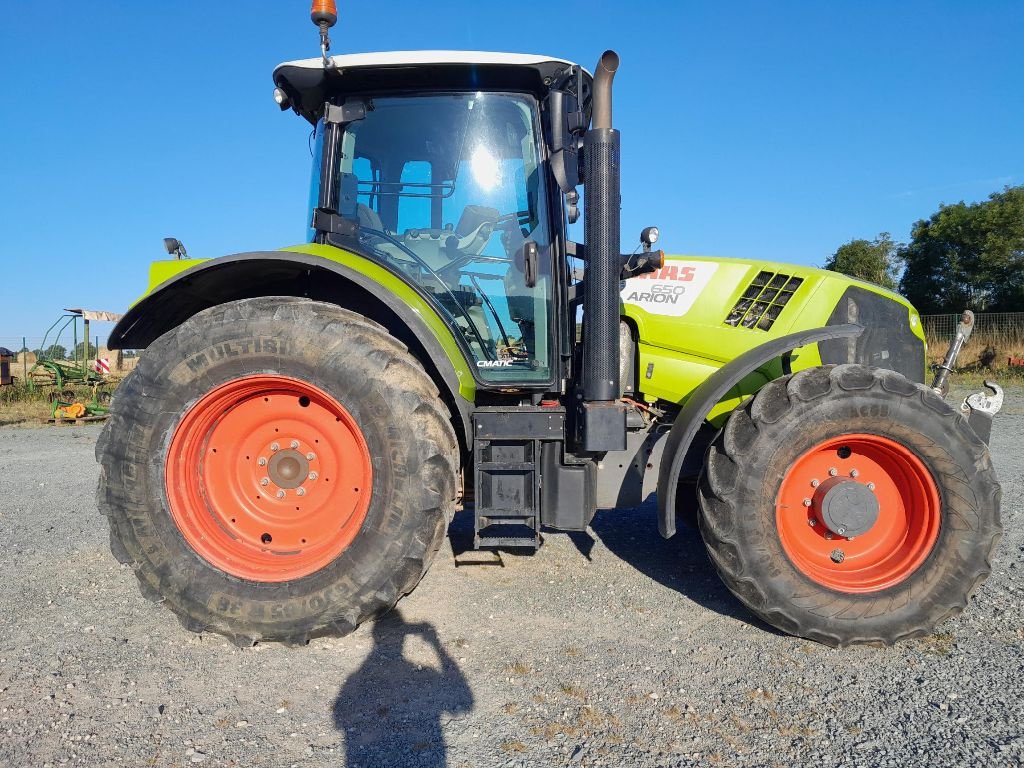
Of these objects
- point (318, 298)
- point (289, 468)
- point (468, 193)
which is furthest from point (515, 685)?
point (468, 193)

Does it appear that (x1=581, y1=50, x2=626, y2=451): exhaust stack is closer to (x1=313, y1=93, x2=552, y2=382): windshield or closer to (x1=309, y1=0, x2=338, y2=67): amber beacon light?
(x1=313, y1=93, x2=552, y2=382): windshield

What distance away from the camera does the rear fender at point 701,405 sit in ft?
8.95

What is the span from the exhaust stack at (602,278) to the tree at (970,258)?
25.2 m

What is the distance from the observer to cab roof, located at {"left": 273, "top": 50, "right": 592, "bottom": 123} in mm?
2857

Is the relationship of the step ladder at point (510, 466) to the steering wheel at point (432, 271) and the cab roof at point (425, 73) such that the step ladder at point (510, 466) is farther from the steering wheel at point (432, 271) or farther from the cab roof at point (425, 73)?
the cab roof at point (425, 73)

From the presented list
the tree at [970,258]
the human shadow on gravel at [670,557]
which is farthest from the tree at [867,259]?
the human shadow on gravel at [670,557]

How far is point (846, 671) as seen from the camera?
7.95 ft

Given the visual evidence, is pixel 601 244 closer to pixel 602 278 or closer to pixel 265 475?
pixel 602 278

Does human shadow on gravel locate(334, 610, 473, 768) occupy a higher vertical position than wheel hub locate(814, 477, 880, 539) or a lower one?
lower

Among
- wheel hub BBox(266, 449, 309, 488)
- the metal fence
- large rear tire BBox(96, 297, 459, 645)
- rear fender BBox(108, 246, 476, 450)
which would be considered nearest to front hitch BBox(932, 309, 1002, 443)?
rear fender BBox(108, 246, 476, 450)

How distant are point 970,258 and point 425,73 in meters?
27.6

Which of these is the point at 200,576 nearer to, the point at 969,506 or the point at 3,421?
the point at 969,506

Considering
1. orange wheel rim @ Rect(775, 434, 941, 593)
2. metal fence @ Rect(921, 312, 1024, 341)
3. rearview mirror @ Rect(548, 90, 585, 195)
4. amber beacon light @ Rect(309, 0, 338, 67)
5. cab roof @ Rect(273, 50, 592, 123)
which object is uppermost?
amber beacon light @ Rect(309, 0, 338, 67)

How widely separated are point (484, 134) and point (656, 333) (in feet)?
4.24
